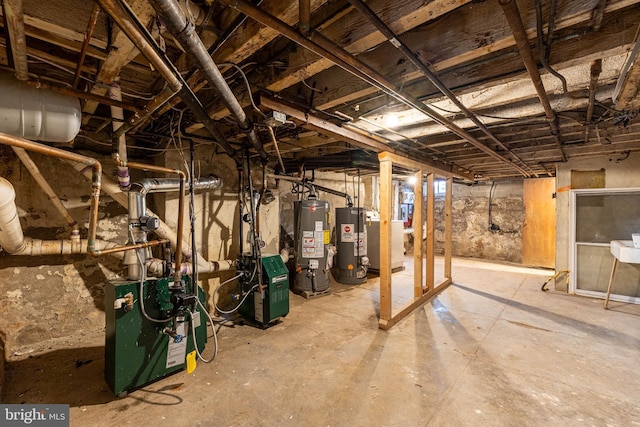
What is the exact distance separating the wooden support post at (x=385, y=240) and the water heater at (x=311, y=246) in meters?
1.22

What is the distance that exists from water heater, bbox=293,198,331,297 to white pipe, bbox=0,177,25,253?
269cm

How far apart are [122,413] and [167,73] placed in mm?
1951

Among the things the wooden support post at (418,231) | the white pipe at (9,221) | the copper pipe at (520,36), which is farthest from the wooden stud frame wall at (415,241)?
the white pipe at (9,221)

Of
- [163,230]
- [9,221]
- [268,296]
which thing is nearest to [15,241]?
[9,221]

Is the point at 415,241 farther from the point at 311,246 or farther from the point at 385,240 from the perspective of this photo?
the point at 311,246

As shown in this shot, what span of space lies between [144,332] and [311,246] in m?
2.28

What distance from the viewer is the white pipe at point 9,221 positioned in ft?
5.05

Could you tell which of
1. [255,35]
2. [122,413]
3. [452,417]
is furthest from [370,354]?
[255,35]

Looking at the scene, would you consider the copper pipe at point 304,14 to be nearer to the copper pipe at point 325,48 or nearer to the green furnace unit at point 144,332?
the copper pipe at point 325,48

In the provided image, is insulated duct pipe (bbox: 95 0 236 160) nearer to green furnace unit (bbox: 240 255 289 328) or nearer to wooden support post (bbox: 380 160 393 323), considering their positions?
green furnace unit (bbox: 240 255 289 328)

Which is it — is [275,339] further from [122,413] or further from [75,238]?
[75,238]

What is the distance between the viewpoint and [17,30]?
104 centimetres

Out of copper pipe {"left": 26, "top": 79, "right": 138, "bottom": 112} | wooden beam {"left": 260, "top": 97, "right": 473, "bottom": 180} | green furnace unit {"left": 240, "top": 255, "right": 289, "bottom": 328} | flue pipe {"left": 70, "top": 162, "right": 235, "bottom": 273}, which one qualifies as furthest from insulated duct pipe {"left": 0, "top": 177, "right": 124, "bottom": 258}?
wooden beam {"left": 260, "top": 97, "right": 473, "bottom": 180}

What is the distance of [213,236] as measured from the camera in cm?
324
